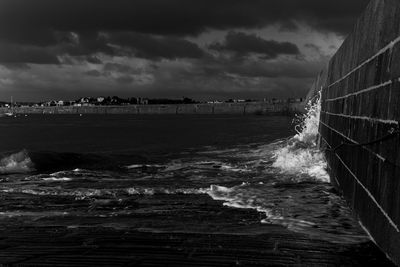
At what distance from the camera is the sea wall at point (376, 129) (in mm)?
6492

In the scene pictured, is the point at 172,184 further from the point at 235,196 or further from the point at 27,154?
the point at 27,154

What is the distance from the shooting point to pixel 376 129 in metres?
7.76

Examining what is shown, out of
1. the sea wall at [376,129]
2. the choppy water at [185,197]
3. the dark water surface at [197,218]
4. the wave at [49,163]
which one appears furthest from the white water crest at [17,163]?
the sea wall at [376,129]

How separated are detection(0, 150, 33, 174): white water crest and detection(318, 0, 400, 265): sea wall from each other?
16.1 meters

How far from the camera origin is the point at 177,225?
29.5 feet

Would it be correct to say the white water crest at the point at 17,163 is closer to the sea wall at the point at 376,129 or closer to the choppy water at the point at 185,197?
the choppy water at the point at 185,197

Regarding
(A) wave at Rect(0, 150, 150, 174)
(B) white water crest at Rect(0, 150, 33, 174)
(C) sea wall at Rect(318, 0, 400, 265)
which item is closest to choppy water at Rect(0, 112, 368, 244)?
(C) sea wall at Rect(318, 0, 400, 265)

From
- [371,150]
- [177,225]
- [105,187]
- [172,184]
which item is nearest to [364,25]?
[371,150]

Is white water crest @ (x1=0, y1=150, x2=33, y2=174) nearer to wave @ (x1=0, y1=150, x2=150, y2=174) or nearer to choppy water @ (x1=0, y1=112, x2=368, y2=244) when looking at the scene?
wave @ (x1=0, y1=150, x2=150, y2=174)

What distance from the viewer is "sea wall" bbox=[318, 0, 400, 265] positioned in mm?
6492

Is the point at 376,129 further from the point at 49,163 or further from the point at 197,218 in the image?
the point at 49,163

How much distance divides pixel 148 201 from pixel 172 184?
370cm

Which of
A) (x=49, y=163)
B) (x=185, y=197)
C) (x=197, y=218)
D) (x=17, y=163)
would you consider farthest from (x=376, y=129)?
(x=49, y=163)

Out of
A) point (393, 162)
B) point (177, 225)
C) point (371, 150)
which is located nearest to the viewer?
point (393, 162)
